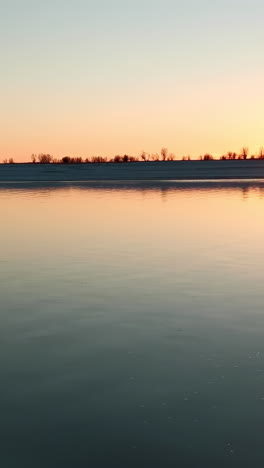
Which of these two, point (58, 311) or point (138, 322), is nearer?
point (138, 322)

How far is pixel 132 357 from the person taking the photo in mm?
5719

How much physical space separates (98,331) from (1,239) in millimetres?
8380

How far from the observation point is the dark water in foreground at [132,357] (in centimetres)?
407

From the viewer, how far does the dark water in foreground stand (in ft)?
13.4

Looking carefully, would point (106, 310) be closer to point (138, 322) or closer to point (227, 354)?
point (138, 322)

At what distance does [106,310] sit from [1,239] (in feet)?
24.9

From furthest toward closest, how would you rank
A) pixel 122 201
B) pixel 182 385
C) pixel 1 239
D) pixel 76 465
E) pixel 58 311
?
pixel 122 201 < pixel 1 239 < pixel 58 311 < pixel 182 385 < pixel 76 465

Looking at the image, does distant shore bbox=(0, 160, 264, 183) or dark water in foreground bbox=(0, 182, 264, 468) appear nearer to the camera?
dark water in foreground bbox=(0, 182, 264, 468)

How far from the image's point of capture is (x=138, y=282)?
361 inches

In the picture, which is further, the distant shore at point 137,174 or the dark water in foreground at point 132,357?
the distant shore at point 137,174

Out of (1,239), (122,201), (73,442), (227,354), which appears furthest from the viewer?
(122,201)

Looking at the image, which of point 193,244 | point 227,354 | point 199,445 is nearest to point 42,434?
point 199,445

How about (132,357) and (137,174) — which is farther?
(137,174)

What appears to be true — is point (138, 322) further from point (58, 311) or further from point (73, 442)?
point (73, 442)
